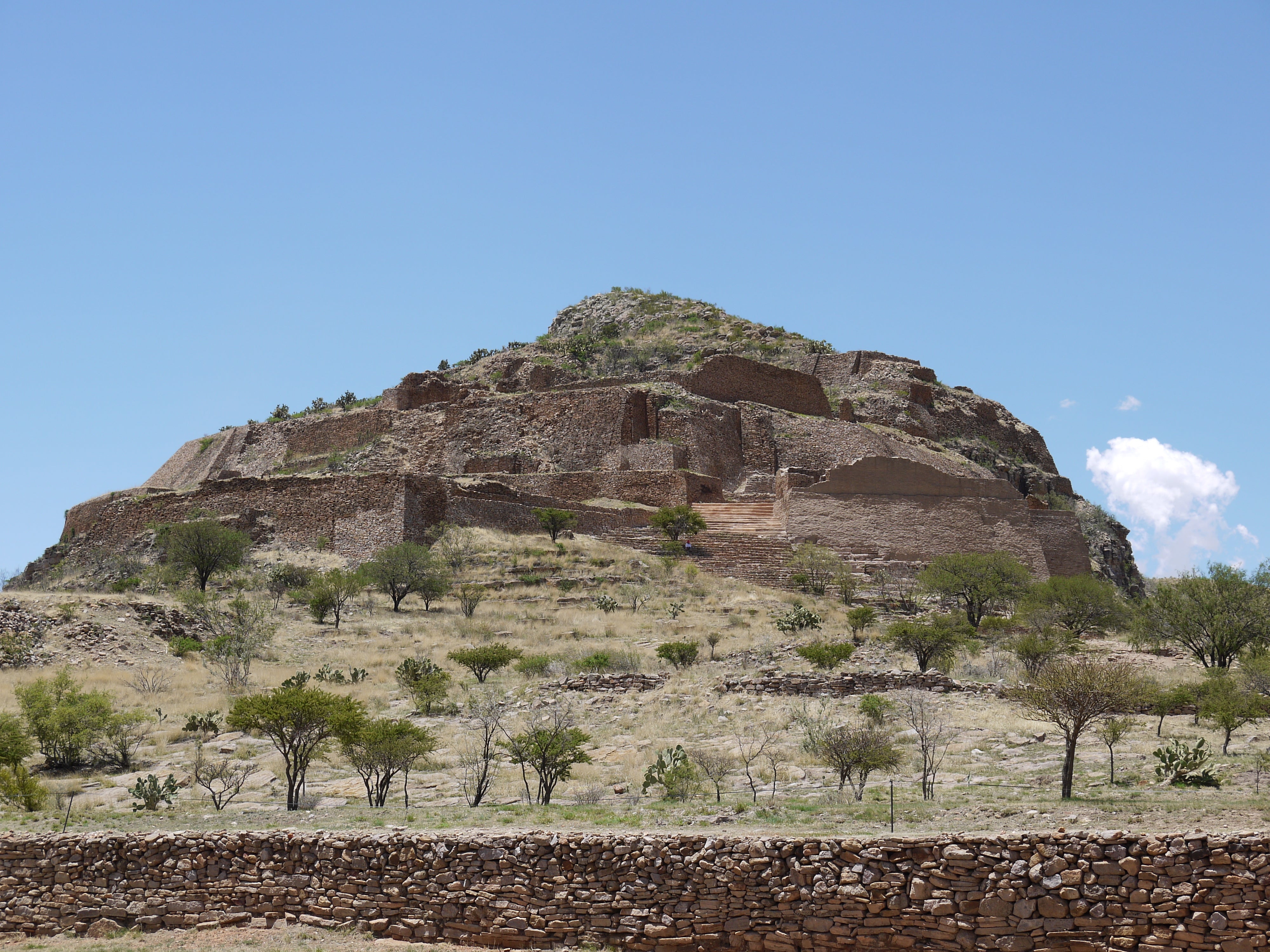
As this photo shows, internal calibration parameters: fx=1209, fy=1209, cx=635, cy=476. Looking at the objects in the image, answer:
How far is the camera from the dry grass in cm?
1170

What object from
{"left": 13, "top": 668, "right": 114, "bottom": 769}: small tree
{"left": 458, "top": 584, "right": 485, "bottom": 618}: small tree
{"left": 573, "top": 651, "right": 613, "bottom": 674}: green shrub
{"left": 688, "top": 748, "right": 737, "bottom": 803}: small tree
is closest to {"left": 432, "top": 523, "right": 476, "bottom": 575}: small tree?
{"left": 458, "top": 584, "right": 485, "bottom": 618}: small tree

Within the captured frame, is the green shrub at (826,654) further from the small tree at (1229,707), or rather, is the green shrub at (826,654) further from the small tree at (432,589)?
the small tree at (432,589)

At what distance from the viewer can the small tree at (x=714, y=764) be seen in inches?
608

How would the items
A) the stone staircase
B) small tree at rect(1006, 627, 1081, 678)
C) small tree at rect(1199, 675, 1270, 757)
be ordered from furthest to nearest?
the stone staircase
small tree at rect(1006, 627, 1081, 678)
small tree at rect(1199, 675, 1270, 757)

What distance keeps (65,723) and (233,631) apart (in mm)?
8889

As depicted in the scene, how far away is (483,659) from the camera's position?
23.6m

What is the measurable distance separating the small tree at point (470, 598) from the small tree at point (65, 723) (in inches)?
476

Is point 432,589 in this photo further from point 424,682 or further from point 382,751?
point 382,751

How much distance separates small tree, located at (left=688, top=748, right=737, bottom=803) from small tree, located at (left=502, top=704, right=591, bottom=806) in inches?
60.0

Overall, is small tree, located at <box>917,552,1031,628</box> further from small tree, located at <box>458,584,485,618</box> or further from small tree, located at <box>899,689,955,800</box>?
small tree, located at <box>458,584,485,618</box>

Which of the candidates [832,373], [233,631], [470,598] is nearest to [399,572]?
[470,598]

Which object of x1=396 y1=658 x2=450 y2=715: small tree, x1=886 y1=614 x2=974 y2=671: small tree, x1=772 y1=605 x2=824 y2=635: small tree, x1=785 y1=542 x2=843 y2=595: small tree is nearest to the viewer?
x1=396 y1=658 x2=450 y2=715: small tree

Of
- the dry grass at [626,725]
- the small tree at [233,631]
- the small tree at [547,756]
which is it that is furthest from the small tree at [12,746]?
the small tree at [547,756]

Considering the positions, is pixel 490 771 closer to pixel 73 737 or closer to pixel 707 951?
pixel 73 737
